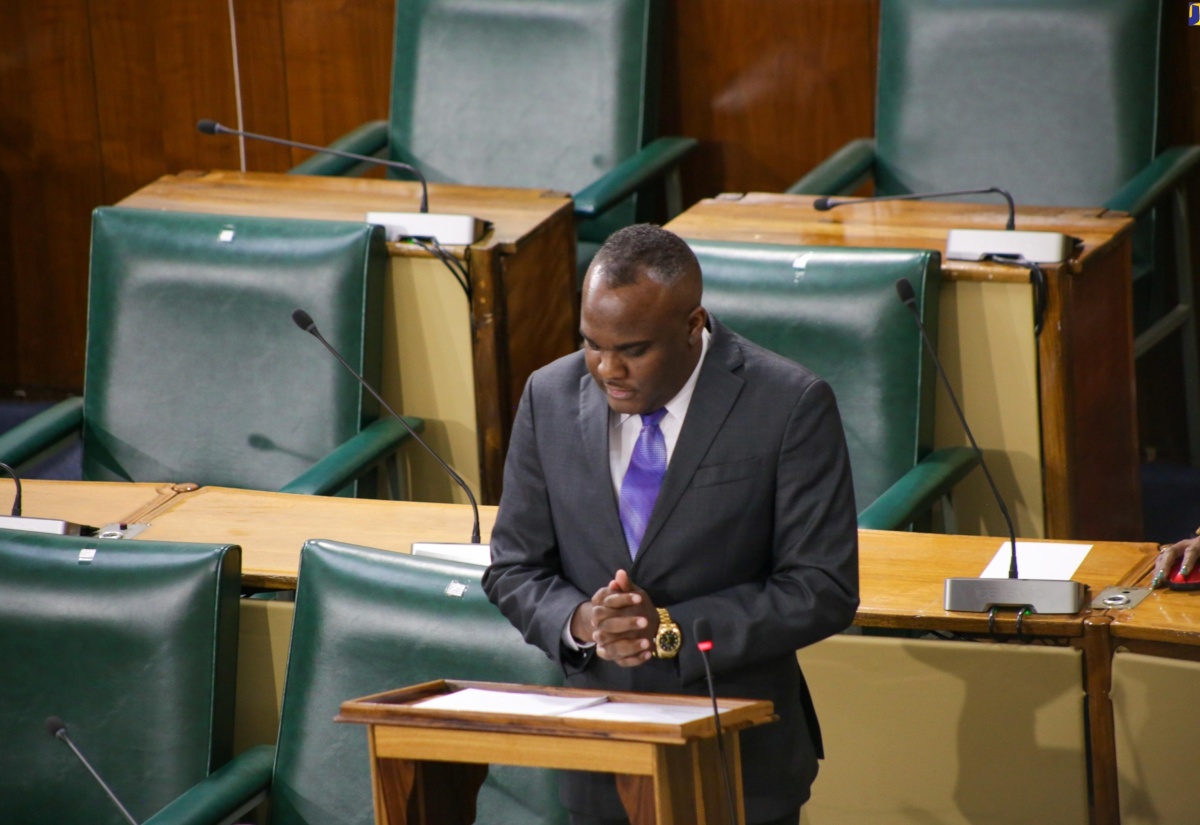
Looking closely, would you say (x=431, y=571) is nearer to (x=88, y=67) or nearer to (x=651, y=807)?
(x=651, y=807)

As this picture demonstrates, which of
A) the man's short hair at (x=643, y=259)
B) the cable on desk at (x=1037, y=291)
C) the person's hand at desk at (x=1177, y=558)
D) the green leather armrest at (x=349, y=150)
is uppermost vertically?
the green leather armrest at (x=349, y=150)

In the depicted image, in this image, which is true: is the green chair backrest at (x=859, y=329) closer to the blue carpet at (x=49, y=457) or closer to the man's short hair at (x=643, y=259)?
the man's short hair at (x=643, y=259)

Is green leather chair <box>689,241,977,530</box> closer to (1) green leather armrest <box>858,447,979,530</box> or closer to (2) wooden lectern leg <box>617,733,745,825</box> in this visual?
(1) green leather armrest <box>858,447,979,530</box>

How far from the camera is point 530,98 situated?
160 inches

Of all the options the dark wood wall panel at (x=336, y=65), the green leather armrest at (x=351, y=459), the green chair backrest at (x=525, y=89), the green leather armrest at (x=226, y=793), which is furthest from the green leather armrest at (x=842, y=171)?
the green leather armrest at (x=226, y=793)

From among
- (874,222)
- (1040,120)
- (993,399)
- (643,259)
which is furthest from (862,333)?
(643,259)

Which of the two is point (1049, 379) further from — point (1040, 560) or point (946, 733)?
point (946, 733)

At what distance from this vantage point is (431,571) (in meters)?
2.17

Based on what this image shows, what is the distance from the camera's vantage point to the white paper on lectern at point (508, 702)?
162 cm

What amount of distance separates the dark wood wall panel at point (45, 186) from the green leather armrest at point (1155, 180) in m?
2.63

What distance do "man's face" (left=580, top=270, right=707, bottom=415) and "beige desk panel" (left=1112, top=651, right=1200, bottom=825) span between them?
2.47 feet

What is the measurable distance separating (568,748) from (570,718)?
0.03m

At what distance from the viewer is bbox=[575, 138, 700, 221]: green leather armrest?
3680mm

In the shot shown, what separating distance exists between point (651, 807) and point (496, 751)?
146 millimetres
